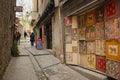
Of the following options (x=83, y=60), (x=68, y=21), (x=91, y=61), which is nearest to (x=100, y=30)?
(x=91, y=61)

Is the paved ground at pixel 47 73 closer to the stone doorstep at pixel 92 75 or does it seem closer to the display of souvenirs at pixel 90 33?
the stone doorstep at pixel 92 75

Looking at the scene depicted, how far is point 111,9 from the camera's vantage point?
26.2 feet

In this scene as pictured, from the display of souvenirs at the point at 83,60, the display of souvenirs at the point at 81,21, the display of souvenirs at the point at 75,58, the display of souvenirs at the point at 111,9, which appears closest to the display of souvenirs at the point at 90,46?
the display of souvenirs at the point at 83,60

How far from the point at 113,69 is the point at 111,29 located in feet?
4.06

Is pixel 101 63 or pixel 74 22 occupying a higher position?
pixel 74 22

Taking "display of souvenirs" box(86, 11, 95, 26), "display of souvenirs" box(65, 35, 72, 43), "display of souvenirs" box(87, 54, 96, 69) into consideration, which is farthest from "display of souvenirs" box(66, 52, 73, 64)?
"display of souvenirs" box(86, 11, 95, 26)

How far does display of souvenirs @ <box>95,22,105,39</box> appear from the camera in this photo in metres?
8.76

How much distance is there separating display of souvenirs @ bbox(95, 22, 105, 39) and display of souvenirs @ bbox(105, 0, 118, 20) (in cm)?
55

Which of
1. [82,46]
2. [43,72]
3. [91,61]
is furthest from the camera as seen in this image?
[43,72]

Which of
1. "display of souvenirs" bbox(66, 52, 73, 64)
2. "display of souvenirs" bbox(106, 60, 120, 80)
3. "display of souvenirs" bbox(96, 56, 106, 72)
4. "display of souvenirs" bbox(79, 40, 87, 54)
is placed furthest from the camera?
"display of souvenirs" bbox(66, 52, 73, 64)

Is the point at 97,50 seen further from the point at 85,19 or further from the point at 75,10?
the point at 75,10

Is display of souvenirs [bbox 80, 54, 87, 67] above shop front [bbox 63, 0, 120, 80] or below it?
below

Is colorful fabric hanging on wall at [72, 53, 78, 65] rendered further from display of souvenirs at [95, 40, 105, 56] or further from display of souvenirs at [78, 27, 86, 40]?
display of souvenirs at [95, 40, 105, 56]

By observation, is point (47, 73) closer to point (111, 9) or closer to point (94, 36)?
point (94, 36)
